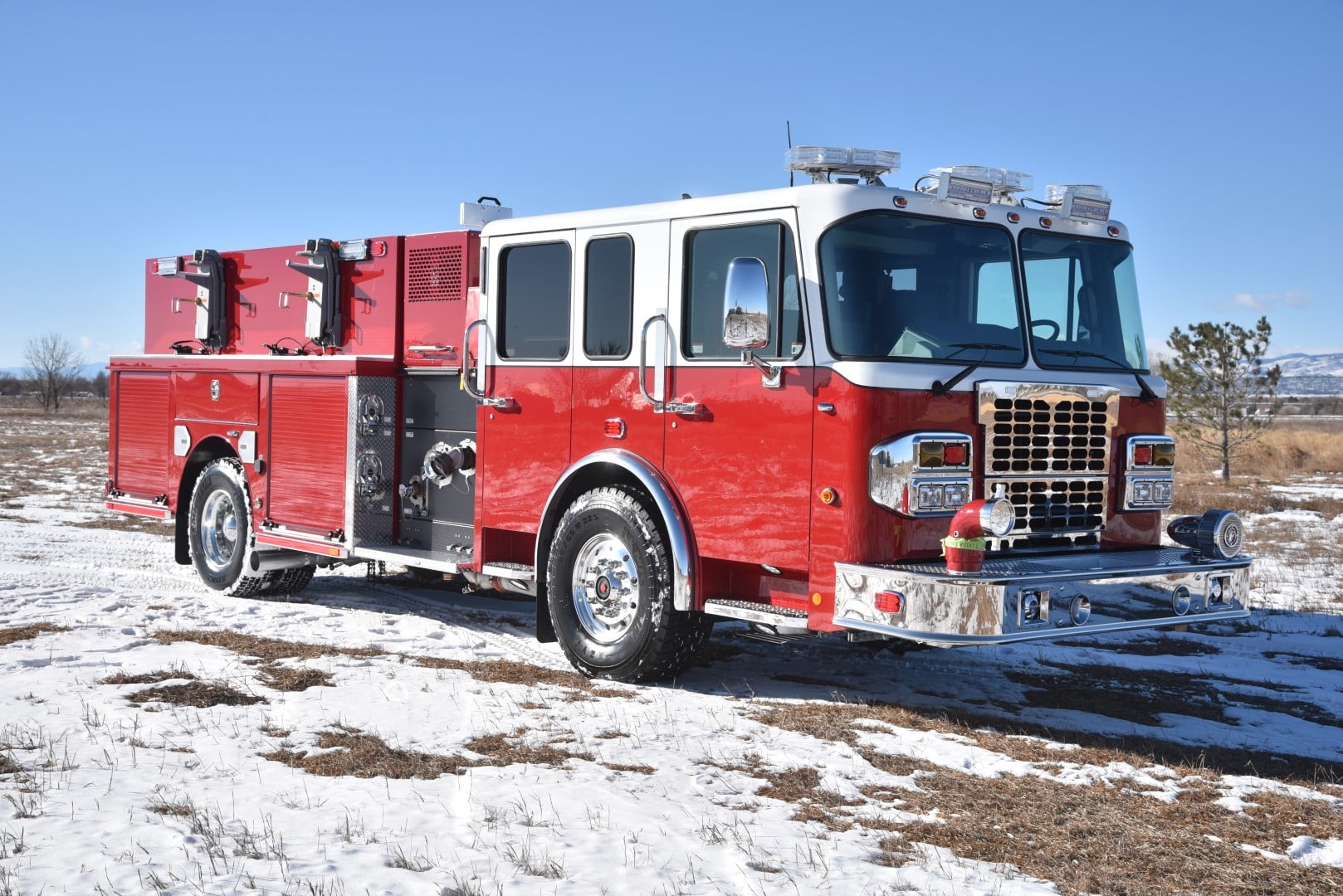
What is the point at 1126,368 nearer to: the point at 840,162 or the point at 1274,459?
the point at 840,162

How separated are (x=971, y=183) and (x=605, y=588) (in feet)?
9.89

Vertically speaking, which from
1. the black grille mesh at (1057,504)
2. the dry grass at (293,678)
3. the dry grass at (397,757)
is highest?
the black grille mesh at (1057,504)

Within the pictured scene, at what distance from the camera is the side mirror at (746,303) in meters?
6.10

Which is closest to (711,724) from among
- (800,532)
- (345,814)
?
(800,532)

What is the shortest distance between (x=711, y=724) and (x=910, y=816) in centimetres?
160

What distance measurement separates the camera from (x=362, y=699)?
6766mm

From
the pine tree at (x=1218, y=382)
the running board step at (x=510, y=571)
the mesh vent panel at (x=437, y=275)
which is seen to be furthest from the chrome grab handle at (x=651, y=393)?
the pine tree at (x=1218, y=382)

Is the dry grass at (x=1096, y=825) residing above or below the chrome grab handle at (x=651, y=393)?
below

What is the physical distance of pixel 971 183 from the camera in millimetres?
6797

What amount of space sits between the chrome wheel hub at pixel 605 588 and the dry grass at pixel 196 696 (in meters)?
1.86

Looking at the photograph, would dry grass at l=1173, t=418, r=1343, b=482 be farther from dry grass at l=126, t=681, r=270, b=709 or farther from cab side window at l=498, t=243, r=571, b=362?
dry grass at l=126, t=681, r=270, b=709

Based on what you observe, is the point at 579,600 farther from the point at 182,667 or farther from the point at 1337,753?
the point at 1337,753

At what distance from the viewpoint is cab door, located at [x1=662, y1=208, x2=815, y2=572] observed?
6422 millimetres

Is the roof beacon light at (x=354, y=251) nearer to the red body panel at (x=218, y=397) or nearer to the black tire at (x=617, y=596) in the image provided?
the red body panel at (x=218, y=397)
